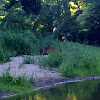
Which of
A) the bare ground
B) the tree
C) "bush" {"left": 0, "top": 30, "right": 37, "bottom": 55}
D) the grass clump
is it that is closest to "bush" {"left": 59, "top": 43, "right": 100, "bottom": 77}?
the bare ground

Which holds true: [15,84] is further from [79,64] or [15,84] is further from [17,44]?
[17,44]

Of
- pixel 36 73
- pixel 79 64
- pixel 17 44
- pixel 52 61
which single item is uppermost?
pixel 17 44

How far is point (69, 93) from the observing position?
10.7 meters

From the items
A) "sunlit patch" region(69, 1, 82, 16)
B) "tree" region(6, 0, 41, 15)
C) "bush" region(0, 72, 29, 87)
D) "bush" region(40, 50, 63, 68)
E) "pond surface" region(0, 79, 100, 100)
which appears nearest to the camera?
"pond surface" region(0, 79, 100, 100)

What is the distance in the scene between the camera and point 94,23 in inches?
1101

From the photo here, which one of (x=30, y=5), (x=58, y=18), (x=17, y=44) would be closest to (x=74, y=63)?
(x=17, y=44)

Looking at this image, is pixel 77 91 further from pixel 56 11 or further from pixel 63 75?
pixel 56 11

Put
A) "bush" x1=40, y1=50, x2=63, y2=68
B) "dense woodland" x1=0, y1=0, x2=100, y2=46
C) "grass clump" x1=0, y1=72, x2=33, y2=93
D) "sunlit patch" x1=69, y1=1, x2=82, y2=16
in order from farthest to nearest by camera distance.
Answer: "sunlit patch" x1=69, y1=1, x2=82, y2=16, "dense woodland" x1=0, y1=0, x2=100, y2=46, "bush" x1=40, y1=50, x2=63, y2=68, "grass clump" x1=0, y1=72, x2=33, y2=93

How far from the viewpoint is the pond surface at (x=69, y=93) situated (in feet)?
32.6

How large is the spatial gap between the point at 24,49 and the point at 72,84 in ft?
33.0

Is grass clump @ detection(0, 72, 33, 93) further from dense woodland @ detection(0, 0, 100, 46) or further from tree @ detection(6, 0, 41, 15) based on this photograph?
tree @ detection(6, 0, 41, 15)

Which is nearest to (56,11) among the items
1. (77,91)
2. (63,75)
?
(63,75)

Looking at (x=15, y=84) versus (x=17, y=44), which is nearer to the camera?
(x=15, y=84)

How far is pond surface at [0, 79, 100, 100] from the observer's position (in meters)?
9.95
